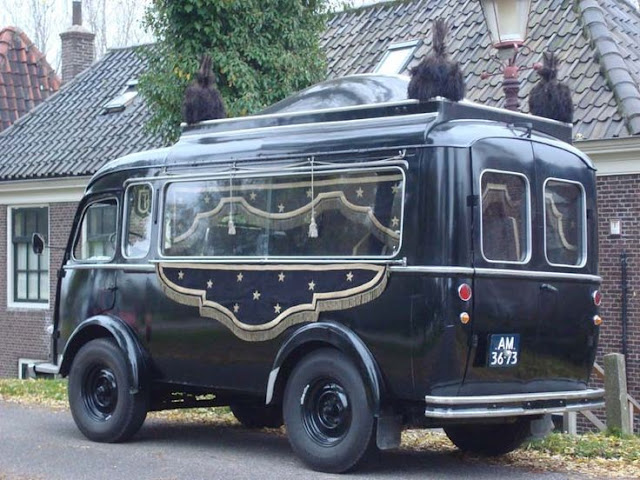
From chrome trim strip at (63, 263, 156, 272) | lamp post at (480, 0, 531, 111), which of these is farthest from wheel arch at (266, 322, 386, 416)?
lamp post at (480, 0, 531, 111)

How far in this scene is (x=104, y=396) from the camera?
11055mm

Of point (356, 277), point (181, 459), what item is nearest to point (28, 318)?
point (181, 459)

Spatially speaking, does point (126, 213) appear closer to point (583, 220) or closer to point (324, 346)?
point (324, 346)

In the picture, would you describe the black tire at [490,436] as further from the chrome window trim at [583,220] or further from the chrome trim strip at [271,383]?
the chrome trim strip at [271,383]

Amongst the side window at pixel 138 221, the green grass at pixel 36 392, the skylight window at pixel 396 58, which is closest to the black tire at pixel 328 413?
the side window at pixel 138 221

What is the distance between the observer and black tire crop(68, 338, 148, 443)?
422 inches

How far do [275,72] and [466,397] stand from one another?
27.1 ft

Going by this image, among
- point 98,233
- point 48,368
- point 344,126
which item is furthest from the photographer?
point 48,368

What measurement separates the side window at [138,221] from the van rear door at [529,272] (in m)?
3.30

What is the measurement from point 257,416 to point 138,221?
226 centimetres

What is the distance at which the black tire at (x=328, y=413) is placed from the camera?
8.91 meters

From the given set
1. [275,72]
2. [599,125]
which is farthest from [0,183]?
[599,125]

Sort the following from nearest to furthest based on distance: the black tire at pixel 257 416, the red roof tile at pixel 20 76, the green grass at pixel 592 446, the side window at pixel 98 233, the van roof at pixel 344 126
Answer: the van roof at pixel 344 126, the green grass at pixel 592 446, the side window at pixel 98 233, the black tire at pixel 257 416, the red roof tile at pixel 20 76

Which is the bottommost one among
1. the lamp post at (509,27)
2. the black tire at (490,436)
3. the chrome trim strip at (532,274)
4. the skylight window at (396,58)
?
the black tire at (490,436)
